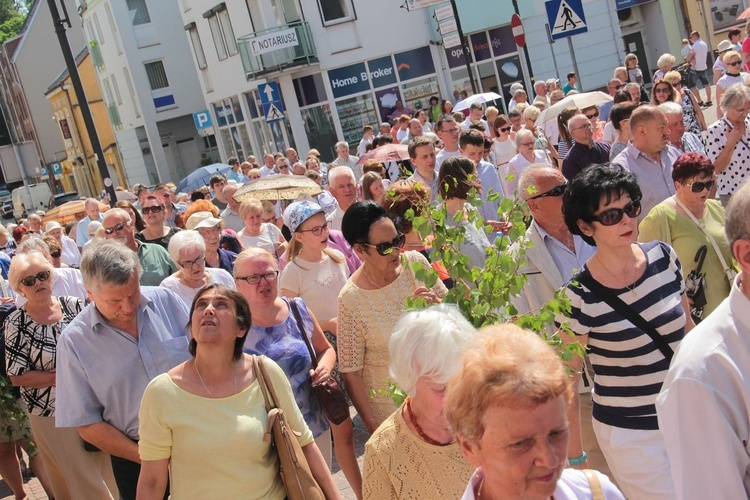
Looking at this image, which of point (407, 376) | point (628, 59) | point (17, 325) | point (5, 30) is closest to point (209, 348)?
point (407, 376)

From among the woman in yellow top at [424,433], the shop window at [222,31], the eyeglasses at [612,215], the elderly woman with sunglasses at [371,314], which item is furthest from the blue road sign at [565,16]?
the shop window at [222,31]

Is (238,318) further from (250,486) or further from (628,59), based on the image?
(628,59)

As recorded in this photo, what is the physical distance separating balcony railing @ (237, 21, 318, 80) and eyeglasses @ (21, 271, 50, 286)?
29.7 meters

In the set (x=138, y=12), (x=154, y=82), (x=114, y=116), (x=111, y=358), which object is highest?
(x=138, y=12)

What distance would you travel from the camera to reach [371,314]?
17.9 feet

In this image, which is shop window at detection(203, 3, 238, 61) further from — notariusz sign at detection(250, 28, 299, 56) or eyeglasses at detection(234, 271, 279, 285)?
eyeglasses at detection(234, 271, 279, 285)

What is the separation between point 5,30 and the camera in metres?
112

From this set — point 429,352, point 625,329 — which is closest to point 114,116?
point 625,329

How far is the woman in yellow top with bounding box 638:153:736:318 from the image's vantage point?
18.6 ft

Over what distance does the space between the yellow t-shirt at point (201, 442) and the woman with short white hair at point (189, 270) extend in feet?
8.36

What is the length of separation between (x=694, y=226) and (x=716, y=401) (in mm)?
3434

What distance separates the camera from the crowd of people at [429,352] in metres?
2.61

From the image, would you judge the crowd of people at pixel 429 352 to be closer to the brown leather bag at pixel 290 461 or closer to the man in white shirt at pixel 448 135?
the brown leather bag at pixel 290 461

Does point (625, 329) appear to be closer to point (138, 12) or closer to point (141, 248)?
point (141, 248)
